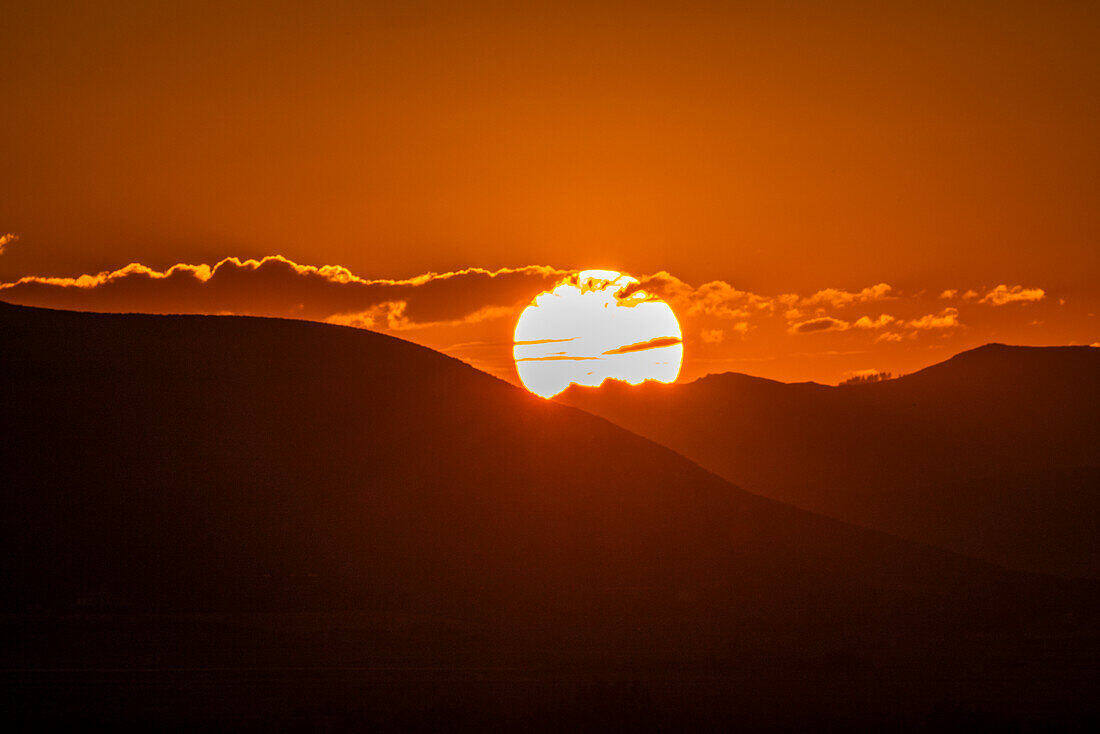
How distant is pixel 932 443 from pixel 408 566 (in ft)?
339

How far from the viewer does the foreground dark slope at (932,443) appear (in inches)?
4437

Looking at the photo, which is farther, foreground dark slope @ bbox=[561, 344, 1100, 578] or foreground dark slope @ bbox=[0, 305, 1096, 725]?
foreground dark slope @ bbox=[561, 344, 1100, 578]

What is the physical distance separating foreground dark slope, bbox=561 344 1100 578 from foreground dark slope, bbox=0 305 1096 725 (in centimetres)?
3842

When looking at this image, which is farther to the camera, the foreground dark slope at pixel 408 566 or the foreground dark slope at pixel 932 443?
the foreground dark slope at pixel 932 443

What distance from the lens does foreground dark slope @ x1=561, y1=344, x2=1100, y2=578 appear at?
112688 mm

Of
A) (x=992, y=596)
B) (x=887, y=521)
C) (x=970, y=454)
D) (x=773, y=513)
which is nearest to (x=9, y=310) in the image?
(x=773, y=513)

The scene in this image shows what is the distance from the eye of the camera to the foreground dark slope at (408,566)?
1543 inches

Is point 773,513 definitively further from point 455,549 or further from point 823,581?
point 455,549

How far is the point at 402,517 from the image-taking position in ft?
218

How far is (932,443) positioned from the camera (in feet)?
489

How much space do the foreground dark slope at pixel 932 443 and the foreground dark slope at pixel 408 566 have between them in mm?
38421

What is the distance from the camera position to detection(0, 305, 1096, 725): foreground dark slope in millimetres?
39188

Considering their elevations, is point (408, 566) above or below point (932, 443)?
below

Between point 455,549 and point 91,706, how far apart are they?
31.5 meters
